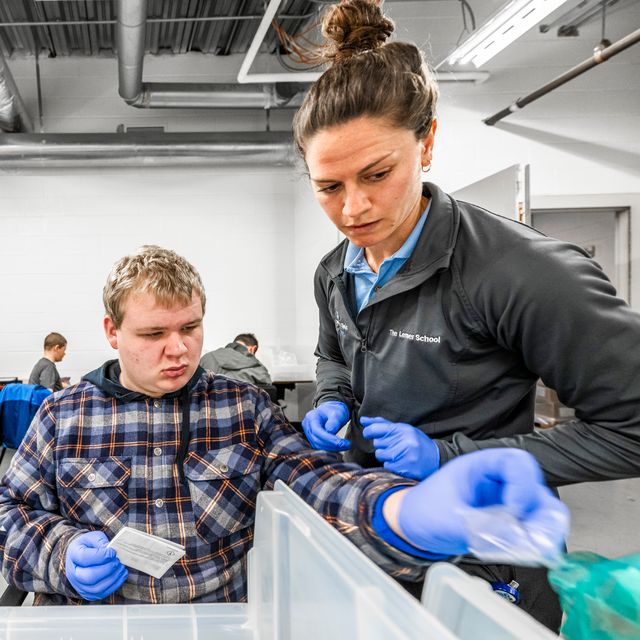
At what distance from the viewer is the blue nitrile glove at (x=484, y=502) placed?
62 centimetres

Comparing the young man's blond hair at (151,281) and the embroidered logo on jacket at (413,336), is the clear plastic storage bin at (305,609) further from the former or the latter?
the young man's blond hair at (151,281)

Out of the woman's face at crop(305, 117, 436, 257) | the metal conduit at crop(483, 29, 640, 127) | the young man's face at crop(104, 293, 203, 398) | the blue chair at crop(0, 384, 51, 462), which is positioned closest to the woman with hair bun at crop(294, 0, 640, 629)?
the woman's face at crop(305, 117, 436, 257)

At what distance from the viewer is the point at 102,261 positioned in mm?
5934

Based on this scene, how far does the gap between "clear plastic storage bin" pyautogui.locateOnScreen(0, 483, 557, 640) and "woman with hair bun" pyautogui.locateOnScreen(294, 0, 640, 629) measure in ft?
0.83

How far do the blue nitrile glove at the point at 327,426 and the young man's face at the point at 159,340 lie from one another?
0.25 metres

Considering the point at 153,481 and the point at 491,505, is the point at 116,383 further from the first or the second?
the point at 491,505

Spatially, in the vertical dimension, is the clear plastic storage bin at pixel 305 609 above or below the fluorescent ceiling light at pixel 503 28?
below

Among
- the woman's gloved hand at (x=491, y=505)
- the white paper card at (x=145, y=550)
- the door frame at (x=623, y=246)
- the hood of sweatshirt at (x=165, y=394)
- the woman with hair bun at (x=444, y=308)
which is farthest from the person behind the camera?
the door frame at (x=623, y=246)

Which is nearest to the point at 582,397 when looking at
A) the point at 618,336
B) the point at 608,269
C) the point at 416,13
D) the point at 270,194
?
the point at 618,336

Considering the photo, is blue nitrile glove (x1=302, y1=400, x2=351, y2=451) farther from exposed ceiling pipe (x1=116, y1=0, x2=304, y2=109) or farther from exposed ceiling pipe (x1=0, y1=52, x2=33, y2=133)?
exposed ceiling pipe (x1=116, y1=0, x2=304, y2=109)

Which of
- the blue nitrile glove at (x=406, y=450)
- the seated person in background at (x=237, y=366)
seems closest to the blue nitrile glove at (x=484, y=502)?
the blue nitrile glove at (x=406, y=450)

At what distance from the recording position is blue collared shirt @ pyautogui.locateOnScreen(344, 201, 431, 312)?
1.05 metres

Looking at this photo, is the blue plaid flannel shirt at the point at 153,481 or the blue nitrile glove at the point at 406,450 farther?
the blue plaid flannel shirt at the point at 153,481

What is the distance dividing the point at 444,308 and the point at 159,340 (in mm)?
531
